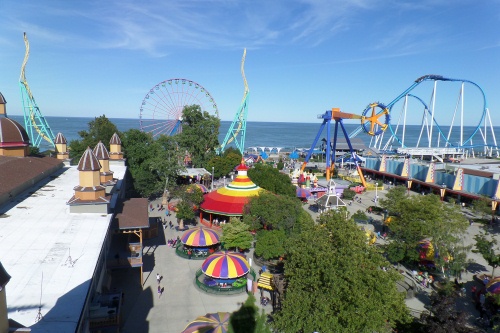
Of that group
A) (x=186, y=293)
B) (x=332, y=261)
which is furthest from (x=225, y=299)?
(x=332, y=261)

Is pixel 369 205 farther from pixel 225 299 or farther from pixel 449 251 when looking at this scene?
pixel 225 299

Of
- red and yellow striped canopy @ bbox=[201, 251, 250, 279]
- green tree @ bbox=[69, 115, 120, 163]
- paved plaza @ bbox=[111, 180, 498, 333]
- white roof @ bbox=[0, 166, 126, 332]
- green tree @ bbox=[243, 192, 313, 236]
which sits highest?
green tree @ bbox=[69, 115, 120, 163]

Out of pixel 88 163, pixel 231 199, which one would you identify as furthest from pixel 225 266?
pixel 231 199

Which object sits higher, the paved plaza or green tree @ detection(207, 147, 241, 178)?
green tree @ detection(207, 147, 241, 178)

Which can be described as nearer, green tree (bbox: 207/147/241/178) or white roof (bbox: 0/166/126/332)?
white roof (bbox: 0/166/126/332)

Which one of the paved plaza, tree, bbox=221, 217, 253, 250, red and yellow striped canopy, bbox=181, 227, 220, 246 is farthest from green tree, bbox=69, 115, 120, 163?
tree, bbox=221, 217, 253, 250

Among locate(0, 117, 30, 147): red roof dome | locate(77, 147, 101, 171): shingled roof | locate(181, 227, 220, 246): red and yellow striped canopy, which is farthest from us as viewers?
locate(0, 117, 30, 147): red roof dome

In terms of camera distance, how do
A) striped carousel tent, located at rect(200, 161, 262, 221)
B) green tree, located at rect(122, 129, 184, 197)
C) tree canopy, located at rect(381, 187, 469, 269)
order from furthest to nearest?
green tree, located at rect(122, 129, 184, 197)
striped carousel tent, located at rect(200, 161, 262, 221)
tree canopy, located at rect(381, 187, 469, 269)

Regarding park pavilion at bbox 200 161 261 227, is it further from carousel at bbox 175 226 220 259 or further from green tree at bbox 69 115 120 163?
green tree at bbox 69 115 120 163
